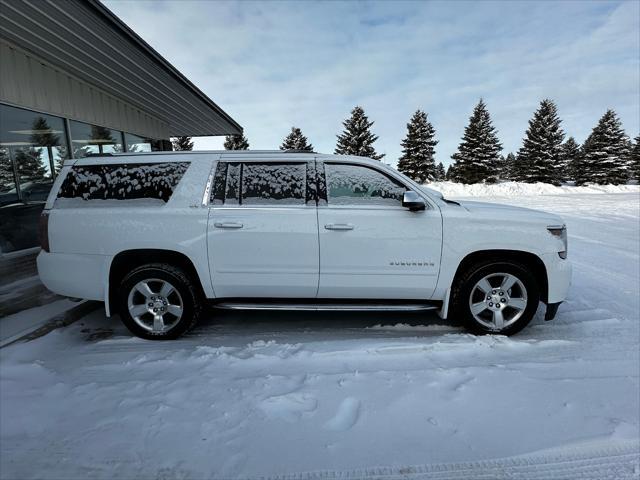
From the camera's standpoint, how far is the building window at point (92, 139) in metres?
9.24

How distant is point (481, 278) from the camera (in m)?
3.42

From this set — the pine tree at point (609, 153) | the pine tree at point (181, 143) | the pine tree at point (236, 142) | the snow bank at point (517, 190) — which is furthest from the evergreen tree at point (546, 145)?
the pine tree at point (181, 143)

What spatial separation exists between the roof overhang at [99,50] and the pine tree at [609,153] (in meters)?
41.2

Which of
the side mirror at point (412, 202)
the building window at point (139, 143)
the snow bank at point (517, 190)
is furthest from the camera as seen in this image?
the snow bank at point (517, 190)

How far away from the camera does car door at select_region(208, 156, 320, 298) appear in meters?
3.33

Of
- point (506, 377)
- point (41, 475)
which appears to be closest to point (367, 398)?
point (506, 377)

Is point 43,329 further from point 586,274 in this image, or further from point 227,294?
point 586,274

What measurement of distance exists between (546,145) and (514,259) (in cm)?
3983

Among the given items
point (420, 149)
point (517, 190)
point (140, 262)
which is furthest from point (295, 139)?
point (140, 262)

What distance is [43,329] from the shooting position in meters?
3.78

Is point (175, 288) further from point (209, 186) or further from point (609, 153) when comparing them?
point (609, 153)

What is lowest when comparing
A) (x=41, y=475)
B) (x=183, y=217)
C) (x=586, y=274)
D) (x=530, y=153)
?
(x=41, y=475)

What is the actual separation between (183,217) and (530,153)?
140 feet

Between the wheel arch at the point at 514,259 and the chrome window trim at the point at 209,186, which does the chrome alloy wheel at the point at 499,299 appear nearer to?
the wheel arch at the point at 514,259
